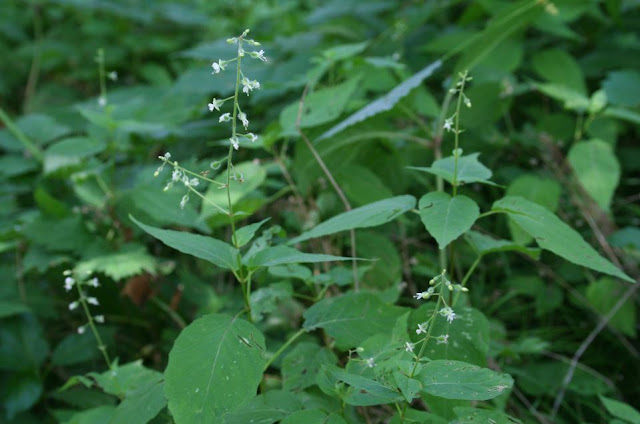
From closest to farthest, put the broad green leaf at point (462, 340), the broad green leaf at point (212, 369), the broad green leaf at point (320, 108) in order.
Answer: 1. the broad green leaf at point (212, 369)
2. the broad green leaf at point (462, 340)
3. the broad green leaf at point (320, 108)

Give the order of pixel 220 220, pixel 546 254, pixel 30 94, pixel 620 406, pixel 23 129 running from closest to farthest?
pixel 620 406
pixel 220 220
pixel 546 254
pixel 23 129
pixel 30 94

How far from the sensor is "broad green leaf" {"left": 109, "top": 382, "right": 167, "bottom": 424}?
3.79 feet

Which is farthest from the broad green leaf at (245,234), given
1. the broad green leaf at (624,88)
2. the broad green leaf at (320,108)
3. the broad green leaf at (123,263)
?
the broad green leaf at (624,88)

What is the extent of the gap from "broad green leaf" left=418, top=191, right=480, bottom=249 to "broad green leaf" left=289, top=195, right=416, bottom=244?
0.05 metres

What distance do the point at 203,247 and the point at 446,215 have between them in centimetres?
50

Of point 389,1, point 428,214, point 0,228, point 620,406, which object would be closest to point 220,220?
point 428,214

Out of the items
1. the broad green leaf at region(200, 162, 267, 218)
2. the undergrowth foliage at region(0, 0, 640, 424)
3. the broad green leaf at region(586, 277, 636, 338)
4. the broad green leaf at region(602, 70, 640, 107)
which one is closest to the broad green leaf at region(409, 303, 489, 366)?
the undergrowth foliage at region(0, 0, 640, 424)

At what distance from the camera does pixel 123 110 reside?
2.44m

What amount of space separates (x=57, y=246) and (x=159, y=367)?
0.56 metres

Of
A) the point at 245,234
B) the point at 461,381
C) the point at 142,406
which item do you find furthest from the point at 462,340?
the point at 142,406

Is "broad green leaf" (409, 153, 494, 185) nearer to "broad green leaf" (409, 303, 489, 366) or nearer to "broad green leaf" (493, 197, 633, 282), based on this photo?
"broad green leaf" (493, 197, 633, 282)

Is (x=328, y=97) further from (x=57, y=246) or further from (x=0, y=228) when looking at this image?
(x=0, y=228)

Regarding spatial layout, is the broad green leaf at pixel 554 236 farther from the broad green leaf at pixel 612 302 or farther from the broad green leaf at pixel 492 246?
the broad green leaf at pixel 612 302

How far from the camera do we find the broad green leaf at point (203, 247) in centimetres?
111
